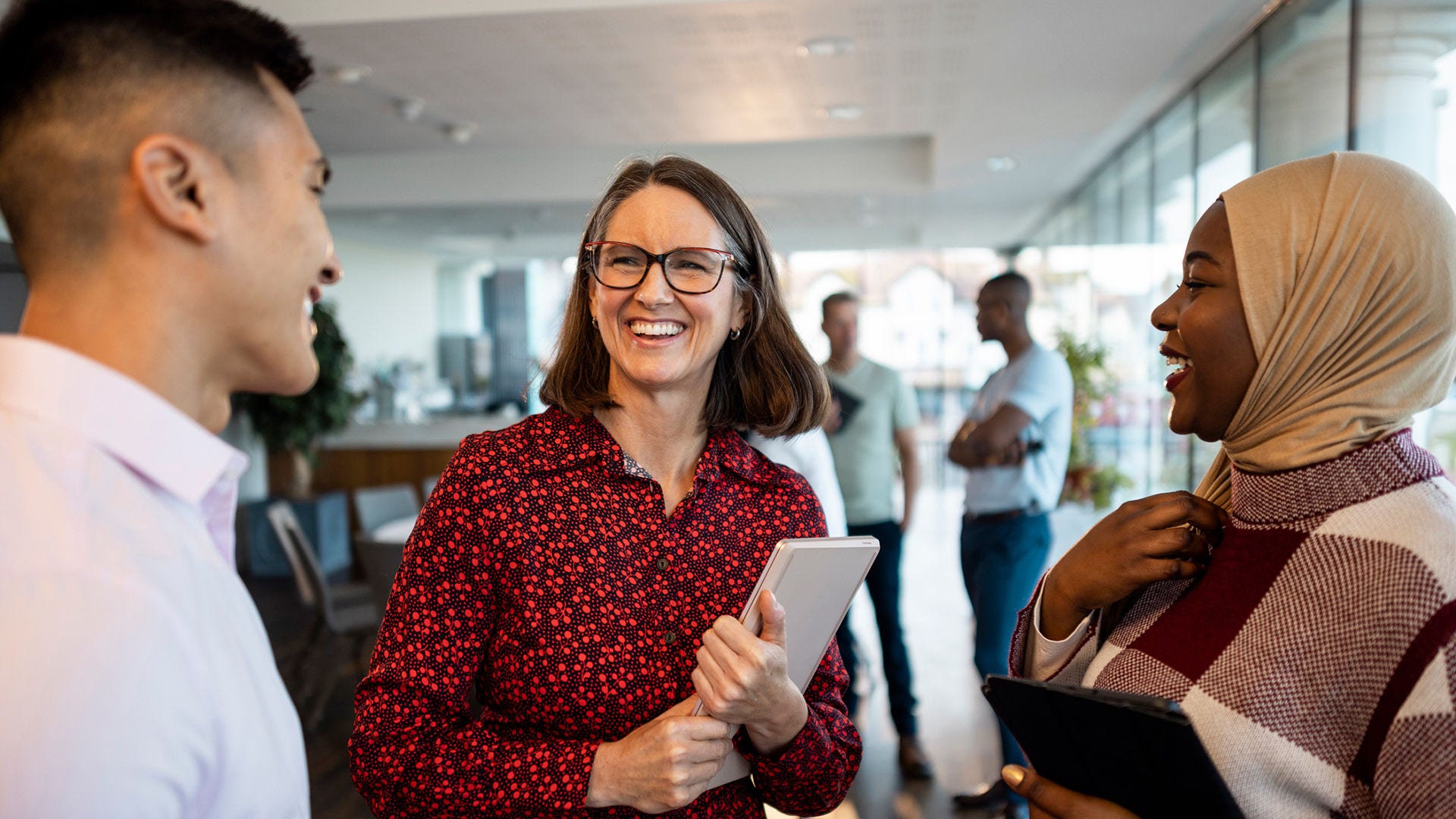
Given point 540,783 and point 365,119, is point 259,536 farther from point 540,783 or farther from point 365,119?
point 540,783

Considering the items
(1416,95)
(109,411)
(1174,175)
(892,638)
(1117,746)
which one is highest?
(1174,175)

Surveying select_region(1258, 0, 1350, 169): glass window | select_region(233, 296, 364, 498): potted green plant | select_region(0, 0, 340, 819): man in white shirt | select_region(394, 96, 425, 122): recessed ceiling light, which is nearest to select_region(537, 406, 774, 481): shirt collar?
select_region(0, 0, 340, 819): man in white shirt

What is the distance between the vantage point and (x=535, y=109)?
18.6 ft

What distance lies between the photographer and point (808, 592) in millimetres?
1274

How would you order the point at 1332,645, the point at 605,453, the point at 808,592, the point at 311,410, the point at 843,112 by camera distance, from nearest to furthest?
the point at 1332,645
the point at 808,592
the point at 605,453
the point at 843,112
the point at 311,410

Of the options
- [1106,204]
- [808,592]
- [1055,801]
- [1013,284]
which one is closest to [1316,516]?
[1055,801]

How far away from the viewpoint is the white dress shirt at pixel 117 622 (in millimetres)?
574

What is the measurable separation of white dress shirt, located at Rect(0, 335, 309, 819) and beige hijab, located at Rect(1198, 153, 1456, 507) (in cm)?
96

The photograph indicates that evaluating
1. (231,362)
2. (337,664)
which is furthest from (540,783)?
(337,664)

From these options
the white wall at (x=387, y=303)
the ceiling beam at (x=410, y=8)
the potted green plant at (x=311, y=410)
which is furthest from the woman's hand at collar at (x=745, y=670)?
the white wall at (x=387, y=303)

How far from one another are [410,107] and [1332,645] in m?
5.48

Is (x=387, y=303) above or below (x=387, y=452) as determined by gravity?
above

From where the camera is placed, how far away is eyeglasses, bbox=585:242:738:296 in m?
1.47

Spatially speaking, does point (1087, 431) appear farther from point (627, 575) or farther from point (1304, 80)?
point (627, 575)
